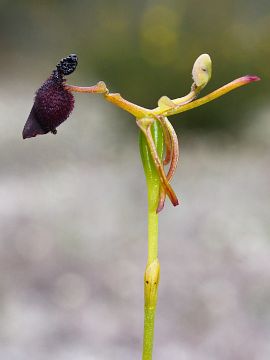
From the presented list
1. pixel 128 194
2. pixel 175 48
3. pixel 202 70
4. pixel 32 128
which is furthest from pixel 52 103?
pixel 175 48

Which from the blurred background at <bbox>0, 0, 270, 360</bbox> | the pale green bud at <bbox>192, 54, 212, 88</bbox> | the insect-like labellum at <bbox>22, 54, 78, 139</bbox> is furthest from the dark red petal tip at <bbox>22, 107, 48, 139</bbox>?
the blurred background at <bbox>0, 0, 270, 360</bbox>

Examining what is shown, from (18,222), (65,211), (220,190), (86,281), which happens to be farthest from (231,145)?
(86,281)

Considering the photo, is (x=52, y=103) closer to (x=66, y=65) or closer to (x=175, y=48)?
(x=66, y=65)

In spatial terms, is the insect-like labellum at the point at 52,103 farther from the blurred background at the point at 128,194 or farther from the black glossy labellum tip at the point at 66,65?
the blurred background at the point at 128,194

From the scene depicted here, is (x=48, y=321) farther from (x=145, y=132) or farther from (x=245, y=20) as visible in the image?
(x=245, y=20)

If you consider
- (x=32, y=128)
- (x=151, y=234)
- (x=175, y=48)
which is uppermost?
(x=32, y=128)

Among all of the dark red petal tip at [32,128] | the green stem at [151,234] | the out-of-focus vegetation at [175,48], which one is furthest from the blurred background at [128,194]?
the dark red petal tip at [32,128]
